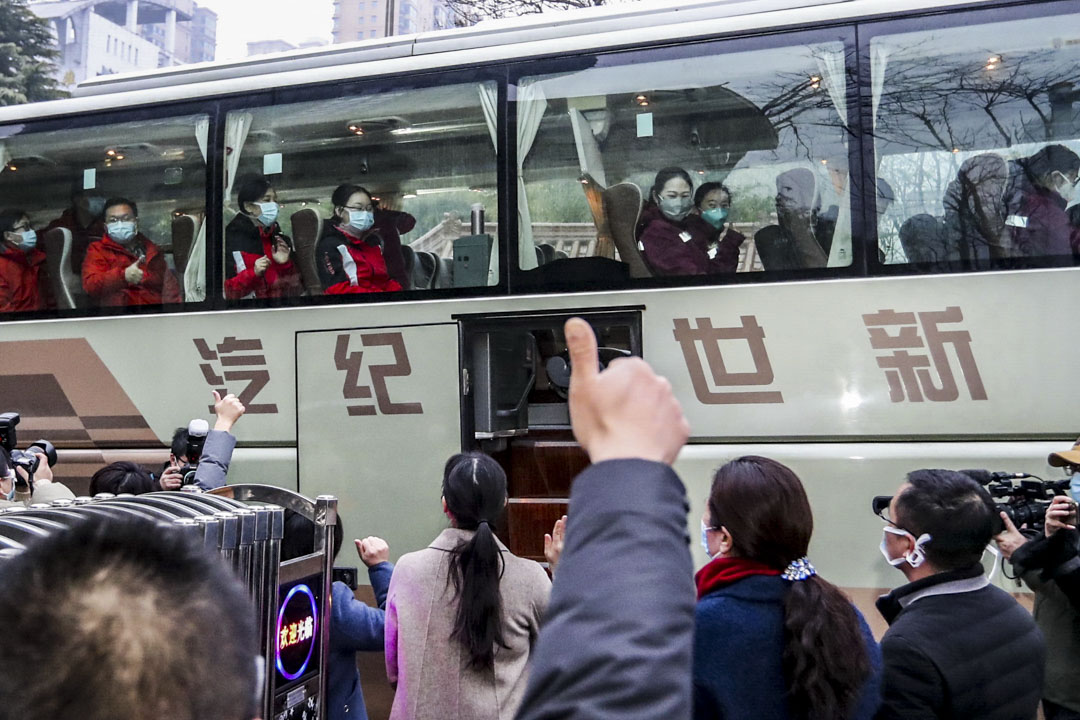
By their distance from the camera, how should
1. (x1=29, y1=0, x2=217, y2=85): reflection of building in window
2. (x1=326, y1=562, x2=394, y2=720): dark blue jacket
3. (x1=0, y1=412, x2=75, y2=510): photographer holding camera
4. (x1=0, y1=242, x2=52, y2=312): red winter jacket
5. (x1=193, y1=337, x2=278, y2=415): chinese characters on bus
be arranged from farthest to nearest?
(x1=29, y1=0, x2=217, y2=85): reflection of building in window < (x1=0, y1=242, x2=52, y2=312): red winter jacket < (x1=193, y1=337, x2=278, y2=415): chinese characters on bus < (x1=0, y1=412, x2=75, y2=510): photographer holding camera < (x1=326, y1=562, x2=394, y2=720): dark blue jacket

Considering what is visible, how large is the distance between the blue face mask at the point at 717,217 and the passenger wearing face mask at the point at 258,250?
2719 millimetres

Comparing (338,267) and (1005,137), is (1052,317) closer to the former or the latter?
(1005,137)

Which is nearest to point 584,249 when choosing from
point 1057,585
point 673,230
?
point 673,230

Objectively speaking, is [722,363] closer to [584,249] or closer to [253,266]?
[584,249]

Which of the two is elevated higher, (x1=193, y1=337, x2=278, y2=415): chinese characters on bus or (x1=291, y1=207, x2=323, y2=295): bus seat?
(x1=291, y1=207, x2=323, y2=295): bus seat

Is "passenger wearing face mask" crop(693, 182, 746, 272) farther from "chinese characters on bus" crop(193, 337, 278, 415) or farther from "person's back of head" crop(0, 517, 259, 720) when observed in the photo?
"person's back of head" crop(0, 517, 259, 720)

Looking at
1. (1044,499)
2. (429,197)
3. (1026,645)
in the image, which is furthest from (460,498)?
(429,197)

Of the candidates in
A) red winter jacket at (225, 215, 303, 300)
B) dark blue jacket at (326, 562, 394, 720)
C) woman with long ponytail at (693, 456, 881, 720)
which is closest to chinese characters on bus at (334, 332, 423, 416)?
red winter jacket at (225, 215, 303, 300)

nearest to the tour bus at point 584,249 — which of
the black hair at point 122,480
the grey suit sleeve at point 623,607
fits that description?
the black hair at point 122,480

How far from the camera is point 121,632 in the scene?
0.96m

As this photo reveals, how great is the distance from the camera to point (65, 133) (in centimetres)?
735

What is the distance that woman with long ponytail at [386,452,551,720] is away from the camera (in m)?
3.12

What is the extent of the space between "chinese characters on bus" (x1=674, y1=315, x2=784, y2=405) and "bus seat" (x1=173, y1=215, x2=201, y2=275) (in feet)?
11.6

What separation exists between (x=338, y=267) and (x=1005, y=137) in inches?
160
